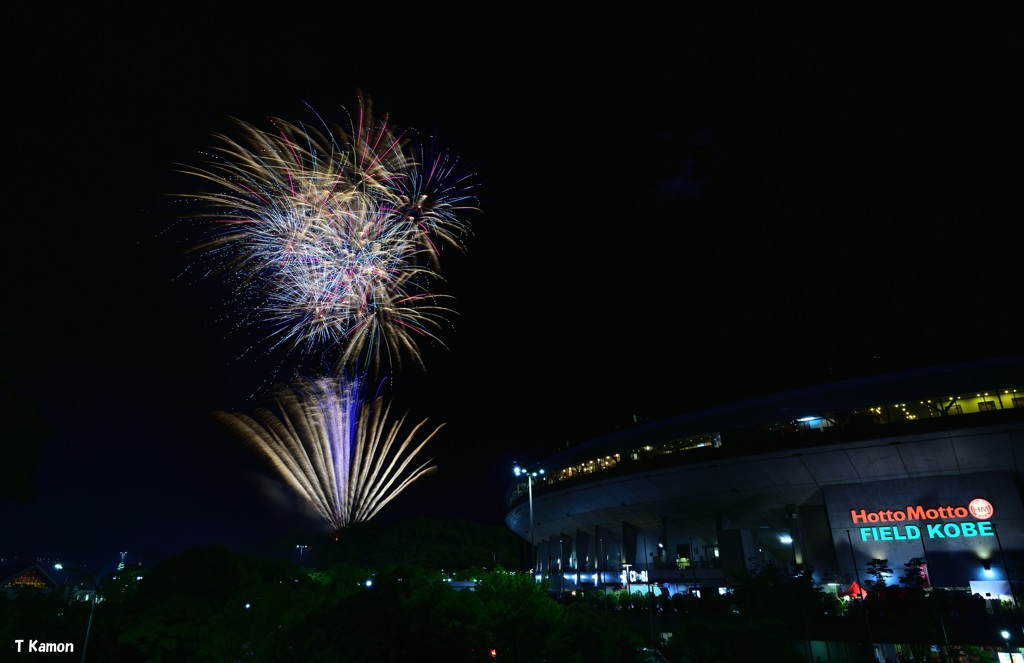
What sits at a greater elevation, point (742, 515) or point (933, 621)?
point (742, 515)

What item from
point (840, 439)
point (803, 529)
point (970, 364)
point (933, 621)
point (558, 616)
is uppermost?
point (970, 364)

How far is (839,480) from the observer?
4350cm

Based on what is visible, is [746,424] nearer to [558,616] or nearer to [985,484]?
[985,484]

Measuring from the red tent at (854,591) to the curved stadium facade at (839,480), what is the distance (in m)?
1.17

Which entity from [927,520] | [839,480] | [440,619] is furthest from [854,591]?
[440,619]

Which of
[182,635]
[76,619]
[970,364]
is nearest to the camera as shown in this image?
[182,635]

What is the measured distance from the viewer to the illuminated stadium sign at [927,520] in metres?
38.0

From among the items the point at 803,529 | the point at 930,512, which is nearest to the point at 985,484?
the point at 930,512

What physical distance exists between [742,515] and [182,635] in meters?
45.1

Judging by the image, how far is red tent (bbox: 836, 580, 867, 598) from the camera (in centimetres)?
3467

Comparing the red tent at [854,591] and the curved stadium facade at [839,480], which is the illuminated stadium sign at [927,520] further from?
the red tent at [854,591]

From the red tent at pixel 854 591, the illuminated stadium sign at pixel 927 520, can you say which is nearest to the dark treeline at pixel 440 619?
the red tent at pixel 854 591

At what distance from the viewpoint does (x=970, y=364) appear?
3834 centimetres

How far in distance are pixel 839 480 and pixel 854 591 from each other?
9.29m
